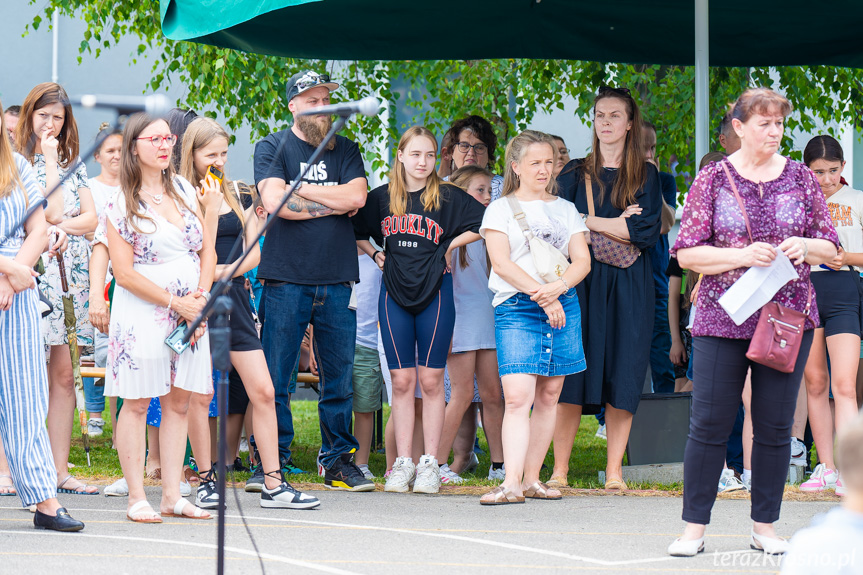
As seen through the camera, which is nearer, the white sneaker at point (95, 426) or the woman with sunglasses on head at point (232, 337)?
the woman with sunglasses on head at point (232, 337)

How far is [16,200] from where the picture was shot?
15.1ft

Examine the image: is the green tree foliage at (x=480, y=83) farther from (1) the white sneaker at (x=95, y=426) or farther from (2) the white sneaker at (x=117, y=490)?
(2) the white sneaker at (x=117, y=490)

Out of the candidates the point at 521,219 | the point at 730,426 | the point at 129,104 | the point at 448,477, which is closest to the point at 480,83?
the point at 521,219

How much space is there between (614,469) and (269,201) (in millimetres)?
2458

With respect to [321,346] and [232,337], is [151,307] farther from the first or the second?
[321,346]

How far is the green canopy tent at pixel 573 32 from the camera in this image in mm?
6566

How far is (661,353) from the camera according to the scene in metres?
7.70

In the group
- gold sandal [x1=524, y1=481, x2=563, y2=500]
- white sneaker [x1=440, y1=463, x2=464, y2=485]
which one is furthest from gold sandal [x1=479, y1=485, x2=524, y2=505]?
white sneaker [x1=440, y1=463, x2=464, y2=485]

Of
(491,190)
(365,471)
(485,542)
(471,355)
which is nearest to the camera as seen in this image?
(485,542)

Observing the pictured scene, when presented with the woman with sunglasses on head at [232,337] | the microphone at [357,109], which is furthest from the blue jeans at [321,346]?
the microphone at [357,109]

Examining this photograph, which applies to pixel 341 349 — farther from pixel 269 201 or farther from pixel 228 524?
pixel 228 524

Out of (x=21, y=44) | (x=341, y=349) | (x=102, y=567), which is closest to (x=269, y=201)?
(x=341, y=349)

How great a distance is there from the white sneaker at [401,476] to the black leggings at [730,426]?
2.04 meters

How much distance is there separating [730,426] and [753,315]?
46 cm
